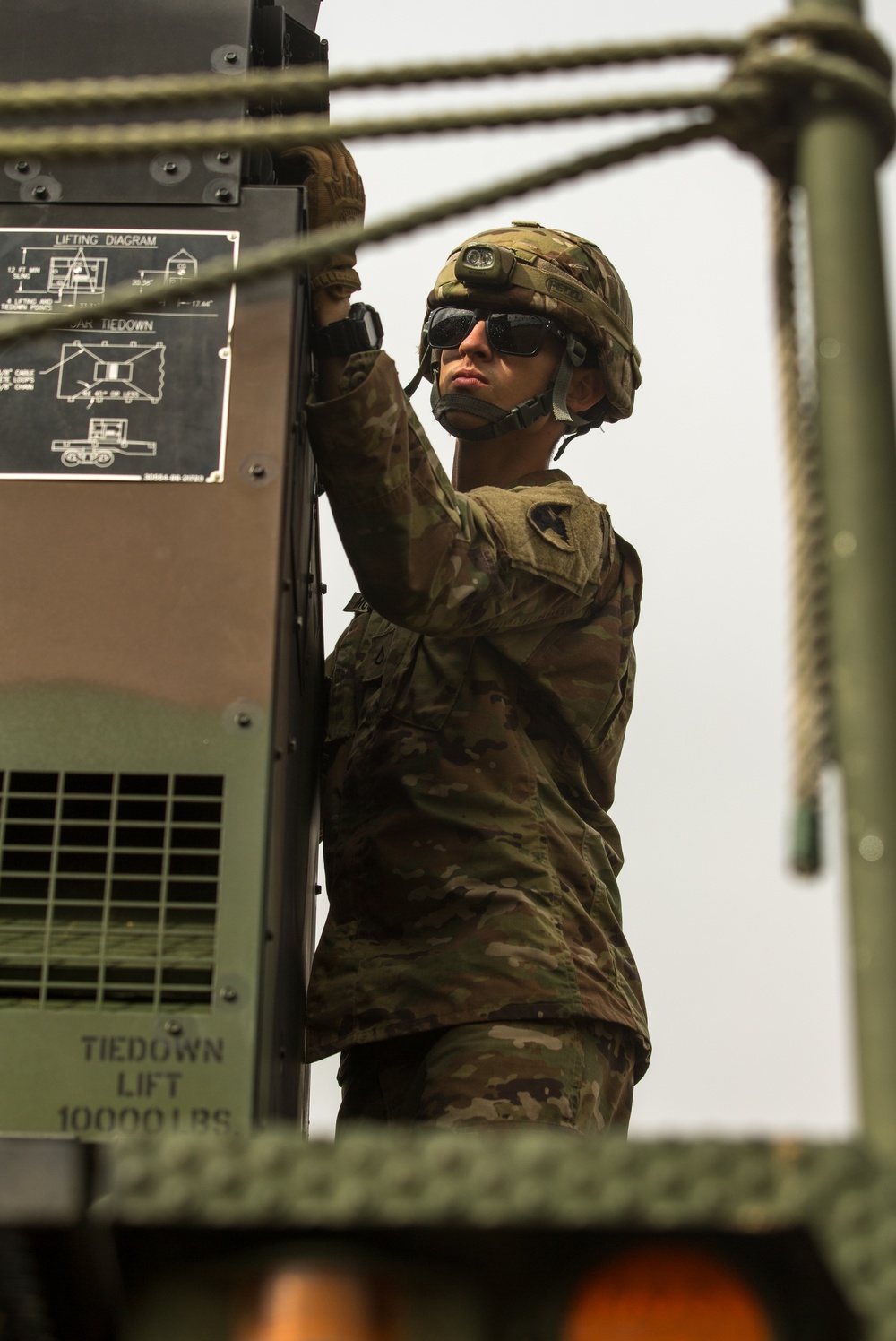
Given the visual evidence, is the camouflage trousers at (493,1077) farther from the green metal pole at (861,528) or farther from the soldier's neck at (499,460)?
the green metal pole at (861,528)

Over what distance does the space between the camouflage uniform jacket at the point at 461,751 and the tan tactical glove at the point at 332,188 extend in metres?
0.28

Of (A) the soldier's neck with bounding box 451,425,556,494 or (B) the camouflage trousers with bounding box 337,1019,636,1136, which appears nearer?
(B) the camouflage trousers with bounding box 337,1019,636,1136

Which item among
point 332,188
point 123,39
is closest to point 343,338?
A: point 332,188

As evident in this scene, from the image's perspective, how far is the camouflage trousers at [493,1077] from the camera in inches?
125

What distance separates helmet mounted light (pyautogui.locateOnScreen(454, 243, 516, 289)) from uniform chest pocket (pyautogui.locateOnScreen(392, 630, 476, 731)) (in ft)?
2.88

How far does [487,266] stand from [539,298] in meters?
0.14

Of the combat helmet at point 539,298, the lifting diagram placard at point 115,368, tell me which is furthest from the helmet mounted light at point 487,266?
the lifting diagram placard at point 115,368

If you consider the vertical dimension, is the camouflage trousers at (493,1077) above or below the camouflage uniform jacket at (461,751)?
below

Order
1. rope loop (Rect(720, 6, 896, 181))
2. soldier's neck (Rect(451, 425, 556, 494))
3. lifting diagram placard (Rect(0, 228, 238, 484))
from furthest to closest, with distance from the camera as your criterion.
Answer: soldier's neck (Rect(451, 425, 556, 494)) → lifting diagram placard (Rect(0, 228, 238, 484)) → rope loop (Rect(720, 6, 896, 181))

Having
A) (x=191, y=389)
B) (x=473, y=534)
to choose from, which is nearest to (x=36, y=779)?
(x=191, y=389)

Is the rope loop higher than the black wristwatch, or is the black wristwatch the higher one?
the black wristwatch

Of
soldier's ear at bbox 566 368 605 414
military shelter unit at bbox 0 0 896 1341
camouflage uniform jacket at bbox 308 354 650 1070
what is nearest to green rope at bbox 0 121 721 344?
military shelter unit at bbox 0 0 896 1341

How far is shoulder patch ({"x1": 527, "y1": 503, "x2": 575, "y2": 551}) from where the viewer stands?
356 centimetres

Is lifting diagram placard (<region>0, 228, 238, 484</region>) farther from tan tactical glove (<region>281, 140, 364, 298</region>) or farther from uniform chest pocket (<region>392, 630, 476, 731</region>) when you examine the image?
uniform chest pocket (<region>392, 630, 476, 731</region>)
